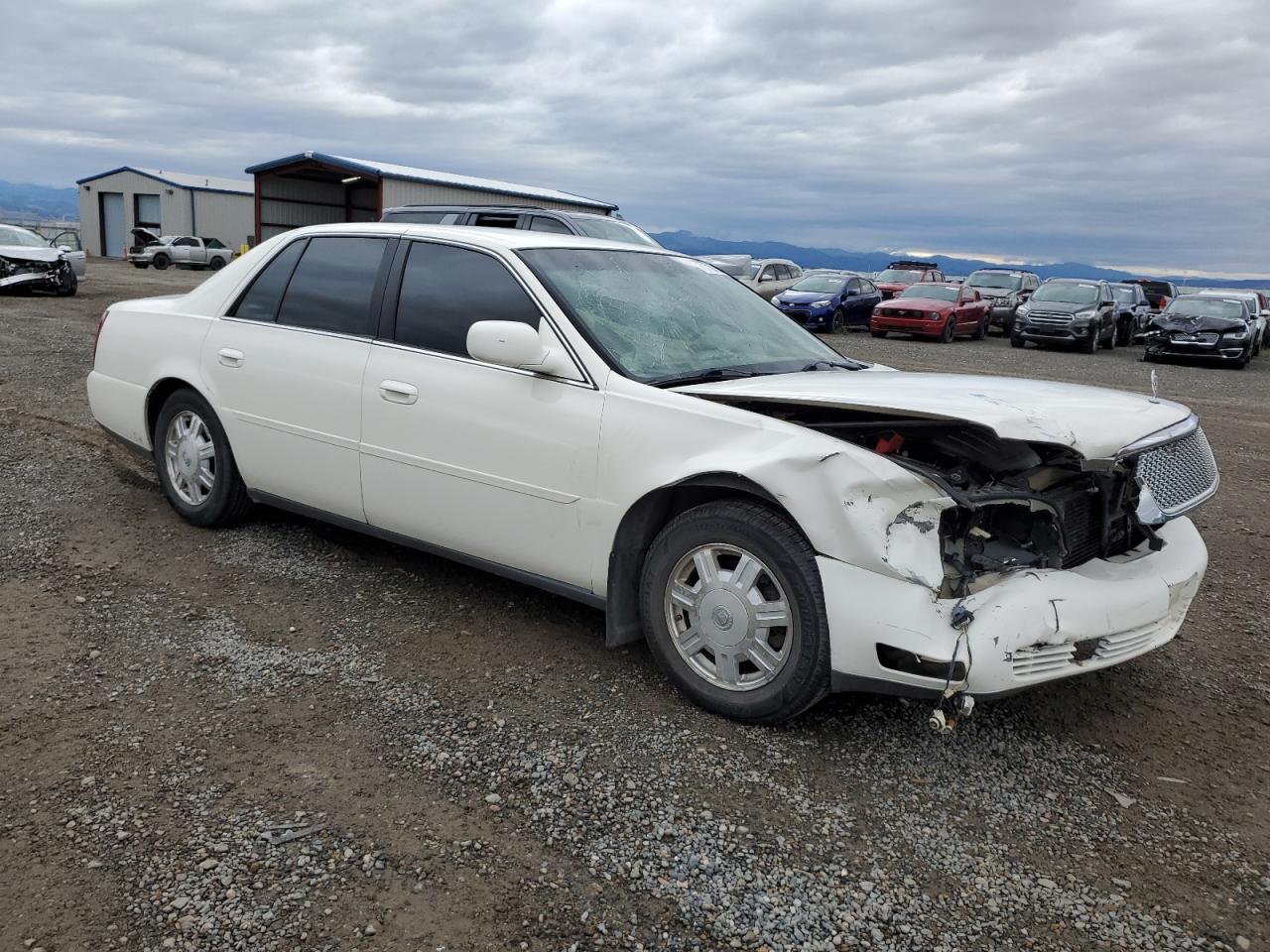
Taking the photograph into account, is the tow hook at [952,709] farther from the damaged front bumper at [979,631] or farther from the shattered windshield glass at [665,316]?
the shattered windshield glass at [665,316]

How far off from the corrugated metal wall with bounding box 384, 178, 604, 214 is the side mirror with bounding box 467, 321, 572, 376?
22.2 m

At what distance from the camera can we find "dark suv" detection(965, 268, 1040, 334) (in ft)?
87.1

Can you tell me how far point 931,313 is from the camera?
891 inches

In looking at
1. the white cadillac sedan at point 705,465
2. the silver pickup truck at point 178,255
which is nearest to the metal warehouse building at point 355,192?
the silver pickup truck at point 178,255

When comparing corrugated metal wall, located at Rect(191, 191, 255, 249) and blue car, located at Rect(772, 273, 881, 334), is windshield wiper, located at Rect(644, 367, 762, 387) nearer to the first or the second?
blue car, located at Rect(772, 273, 881, 334)

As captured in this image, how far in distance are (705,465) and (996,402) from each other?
0.93m

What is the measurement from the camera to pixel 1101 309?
74.5ft

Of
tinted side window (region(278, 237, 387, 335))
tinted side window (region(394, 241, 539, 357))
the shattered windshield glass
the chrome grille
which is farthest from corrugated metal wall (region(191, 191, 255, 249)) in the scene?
the chrome grille

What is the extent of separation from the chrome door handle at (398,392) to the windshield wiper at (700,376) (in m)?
1.03

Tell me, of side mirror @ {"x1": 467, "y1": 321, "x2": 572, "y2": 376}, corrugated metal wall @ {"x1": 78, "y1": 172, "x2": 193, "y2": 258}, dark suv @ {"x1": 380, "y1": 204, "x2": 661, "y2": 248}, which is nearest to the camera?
side mirror @ {"x1": 467, "y1": 321, "x2": 572, "y2": 376}

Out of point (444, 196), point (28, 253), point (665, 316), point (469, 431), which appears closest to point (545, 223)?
point (665, 316)

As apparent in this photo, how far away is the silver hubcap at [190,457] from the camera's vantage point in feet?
16.5

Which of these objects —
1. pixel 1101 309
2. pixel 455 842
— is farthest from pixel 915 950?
pixel 1101 309

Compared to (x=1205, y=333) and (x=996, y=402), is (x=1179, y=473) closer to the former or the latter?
(x=996, y=402)
